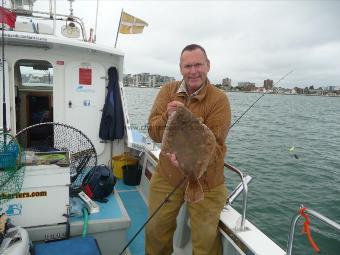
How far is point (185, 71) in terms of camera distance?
2861 millimetres

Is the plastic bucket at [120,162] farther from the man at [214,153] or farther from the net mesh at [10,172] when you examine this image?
the man at [214,153]

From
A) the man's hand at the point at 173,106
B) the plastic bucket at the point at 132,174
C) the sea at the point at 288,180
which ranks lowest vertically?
the sea at the point at 288,180

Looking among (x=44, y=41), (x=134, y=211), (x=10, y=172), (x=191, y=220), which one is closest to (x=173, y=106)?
(x=191, y=220)

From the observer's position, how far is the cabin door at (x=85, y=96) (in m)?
→ 6.04

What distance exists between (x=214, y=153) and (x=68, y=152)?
1.98 m

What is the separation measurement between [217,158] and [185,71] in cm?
84

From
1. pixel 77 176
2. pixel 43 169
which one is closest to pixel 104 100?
pixel 77 176

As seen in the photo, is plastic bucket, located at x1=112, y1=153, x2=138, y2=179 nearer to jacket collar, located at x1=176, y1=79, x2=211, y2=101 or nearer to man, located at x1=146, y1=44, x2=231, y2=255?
man, located at x1=146, y1=44, x2=231, y2=255

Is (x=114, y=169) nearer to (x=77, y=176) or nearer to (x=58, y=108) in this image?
(x=58, y=108)

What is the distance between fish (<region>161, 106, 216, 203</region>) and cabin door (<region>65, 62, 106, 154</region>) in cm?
408

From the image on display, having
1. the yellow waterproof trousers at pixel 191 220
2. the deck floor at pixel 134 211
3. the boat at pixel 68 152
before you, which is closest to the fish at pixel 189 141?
the yellow waterproof trousers at pixel 191 220

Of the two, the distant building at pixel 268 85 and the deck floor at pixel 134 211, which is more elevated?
the distant building at pixel 268 85

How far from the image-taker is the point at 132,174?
6164mm

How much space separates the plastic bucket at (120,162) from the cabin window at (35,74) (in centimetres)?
268
